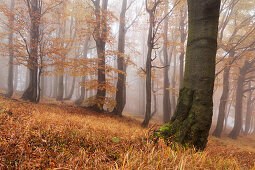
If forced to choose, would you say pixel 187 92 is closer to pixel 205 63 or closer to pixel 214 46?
pixel 205 63

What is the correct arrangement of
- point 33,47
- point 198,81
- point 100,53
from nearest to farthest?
point 198,81 → point 33,47 → point 100,53

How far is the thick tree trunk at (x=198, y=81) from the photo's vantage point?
8.96ft

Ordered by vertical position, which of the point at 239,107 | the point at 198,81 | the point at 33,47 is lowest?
the point at 239,107

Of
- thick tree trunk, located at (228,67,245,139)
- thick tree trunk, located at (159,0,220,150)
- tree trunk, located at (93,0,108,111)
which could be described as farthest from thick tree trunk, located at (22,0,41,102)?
thick tree trunk, located at (228,67,245,139)

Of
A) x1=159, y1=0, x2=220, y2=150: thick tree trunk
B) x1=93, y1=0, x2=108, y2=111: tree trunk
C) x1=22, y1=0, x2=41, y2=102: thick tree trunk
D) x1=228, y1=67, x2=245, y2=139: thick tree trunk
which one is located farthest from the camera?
x1=228, y1=67, x2=245, y2=139: thick tree trunk

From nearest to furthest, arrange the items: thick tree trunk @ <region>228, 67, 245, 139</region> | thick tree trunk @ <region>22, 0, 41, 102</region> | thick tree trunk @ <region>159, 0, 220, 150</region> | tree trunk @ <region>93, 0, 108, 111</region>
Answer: thick tree trunk @ <region>159, 0, 220, 150</region>, thick tree trunk @ <region>22, 0, 41, 102</region>, tree trunk @ <region>93, 0, 108, 111</region>, thick tree trunk @ <region>228, 67, 245, 139</region>

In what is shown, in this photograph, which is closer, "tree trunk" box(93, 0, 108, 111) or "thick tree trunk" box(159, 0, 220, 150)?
"thick tree trunk" box(159, 0, 220, 150)

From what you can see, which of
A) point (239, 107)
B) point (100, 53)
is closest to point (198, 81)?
point (100, 53)

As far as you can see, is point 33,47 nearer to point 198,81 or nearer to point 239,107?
point 198,81


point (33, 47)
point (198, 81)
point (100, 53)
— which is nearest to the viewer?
point (198, 81)

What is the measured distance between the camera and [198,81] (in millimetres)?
2889

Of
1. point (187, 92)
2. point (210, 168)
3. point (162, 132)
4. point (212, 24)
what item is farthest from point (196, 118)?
point (212, 24)

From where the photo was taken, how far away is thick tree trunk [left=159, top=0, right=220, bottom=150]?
2.73m

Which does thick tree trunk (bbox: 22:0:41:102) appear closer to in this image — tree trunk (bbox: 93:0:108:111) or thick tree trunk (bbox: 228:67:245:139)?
tree trunk (bbox: 93:0:108:111)
